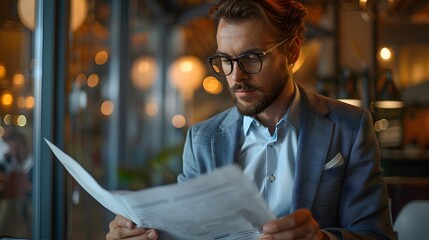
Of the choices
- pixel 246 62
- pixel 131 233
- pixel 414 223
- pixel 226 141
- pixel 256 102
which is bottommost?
pixel 414 223

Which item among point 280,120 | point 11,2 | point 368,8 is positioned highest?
point 368,8

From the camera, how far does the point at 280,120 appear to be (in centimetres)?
151

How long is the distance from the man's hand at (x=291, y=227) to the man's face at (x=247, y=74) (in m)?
0.40

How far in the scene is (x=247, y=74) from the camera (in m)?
1.43

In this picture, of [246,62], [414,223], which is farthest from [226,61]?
[414,223]

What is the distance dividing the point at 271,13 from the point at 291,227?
65cm

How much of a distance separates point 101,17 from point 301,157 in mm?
5639

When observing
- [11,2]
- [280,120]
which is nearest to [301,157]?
[280,120]

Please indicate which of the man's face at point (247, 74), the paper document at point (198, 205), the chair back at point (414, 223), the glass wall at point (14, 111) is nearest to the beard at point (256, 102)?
the man's face at point (247, 74)

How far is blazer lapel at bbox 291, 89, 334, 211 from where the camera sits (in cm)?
138

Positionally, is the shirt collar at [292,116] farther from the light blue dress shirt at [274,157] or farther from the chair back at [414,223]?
the chair back at [414,223]

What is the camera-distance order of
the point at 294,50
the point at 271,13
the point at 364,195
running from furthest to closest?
the point at 294,50 < the point at 271,13 < the point at 364,195

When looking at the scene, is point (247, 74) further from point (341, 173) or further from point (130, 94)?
point (130, 94)

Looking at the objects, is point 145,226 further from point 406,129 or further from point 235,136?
point 406,129
